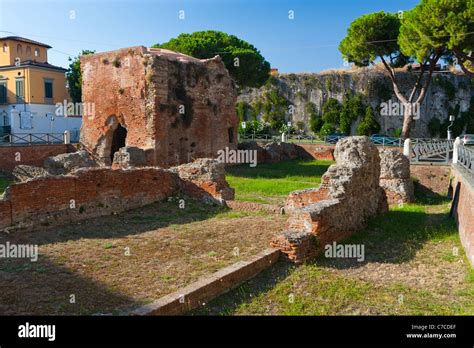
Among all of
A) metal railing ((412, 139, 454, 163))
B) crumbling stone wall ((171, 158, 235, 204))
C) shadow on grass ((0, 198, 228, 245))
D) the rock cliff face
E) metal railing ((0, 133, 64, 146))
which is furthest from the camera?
the rock cliff face

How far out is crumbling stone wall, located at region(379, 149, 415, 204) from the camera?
16516 mm

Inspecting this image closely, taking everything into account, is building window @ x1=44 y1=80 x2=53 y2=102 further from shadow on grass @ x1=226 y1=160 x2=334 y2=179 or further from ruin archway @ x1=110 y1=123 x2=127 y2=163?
shadow on grass @ x1=226 y1=160 x2=334 y2=179

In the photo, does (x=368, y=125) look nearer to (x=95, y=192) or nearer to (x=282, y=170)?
(x=282, y=170)

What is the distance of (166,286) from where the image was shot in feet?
22.4

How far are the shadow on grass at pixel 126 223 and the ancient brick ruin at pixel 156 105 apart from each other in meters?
6.24

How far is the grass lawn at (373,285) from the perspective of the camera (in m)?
6.47

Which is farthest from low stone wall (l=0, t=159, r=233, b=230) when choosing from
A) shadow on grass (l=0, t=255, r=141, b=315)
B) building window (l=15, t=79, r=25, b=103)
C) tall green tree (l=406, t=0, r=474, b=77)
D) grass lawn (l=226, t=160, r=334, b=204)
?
building window (l=15, t=79, r=25, b=103)

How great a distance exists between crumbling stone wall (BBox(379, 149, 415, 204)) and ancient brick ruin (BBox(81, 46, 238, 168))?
30.6ft

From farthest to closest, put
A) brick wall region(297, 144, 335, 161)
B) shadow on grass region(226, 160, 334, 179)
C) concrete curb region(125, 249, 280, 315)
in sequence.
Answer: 1. brick wall region(297, 144, 335, 161)
2. shadow on grass region(226, 160, 334, 179)
3. concrete curb region(125, 249, 280, 315)

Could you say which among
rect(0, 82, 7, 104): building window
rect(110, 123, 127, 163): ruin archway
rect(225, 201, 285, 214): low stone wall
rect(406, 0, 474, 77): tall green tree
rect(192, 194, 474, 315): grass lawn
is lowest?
rect(192, 194, 474, 315): grass lawn

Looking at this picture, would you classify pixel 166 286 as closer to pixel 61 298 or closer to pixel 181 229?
pixel 61 298

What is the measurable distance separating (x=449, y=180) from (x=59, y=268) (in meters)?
15.4

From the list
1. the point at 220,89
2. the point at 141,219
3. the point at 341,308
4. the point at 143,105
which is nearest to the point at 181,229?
the point at 141,219
